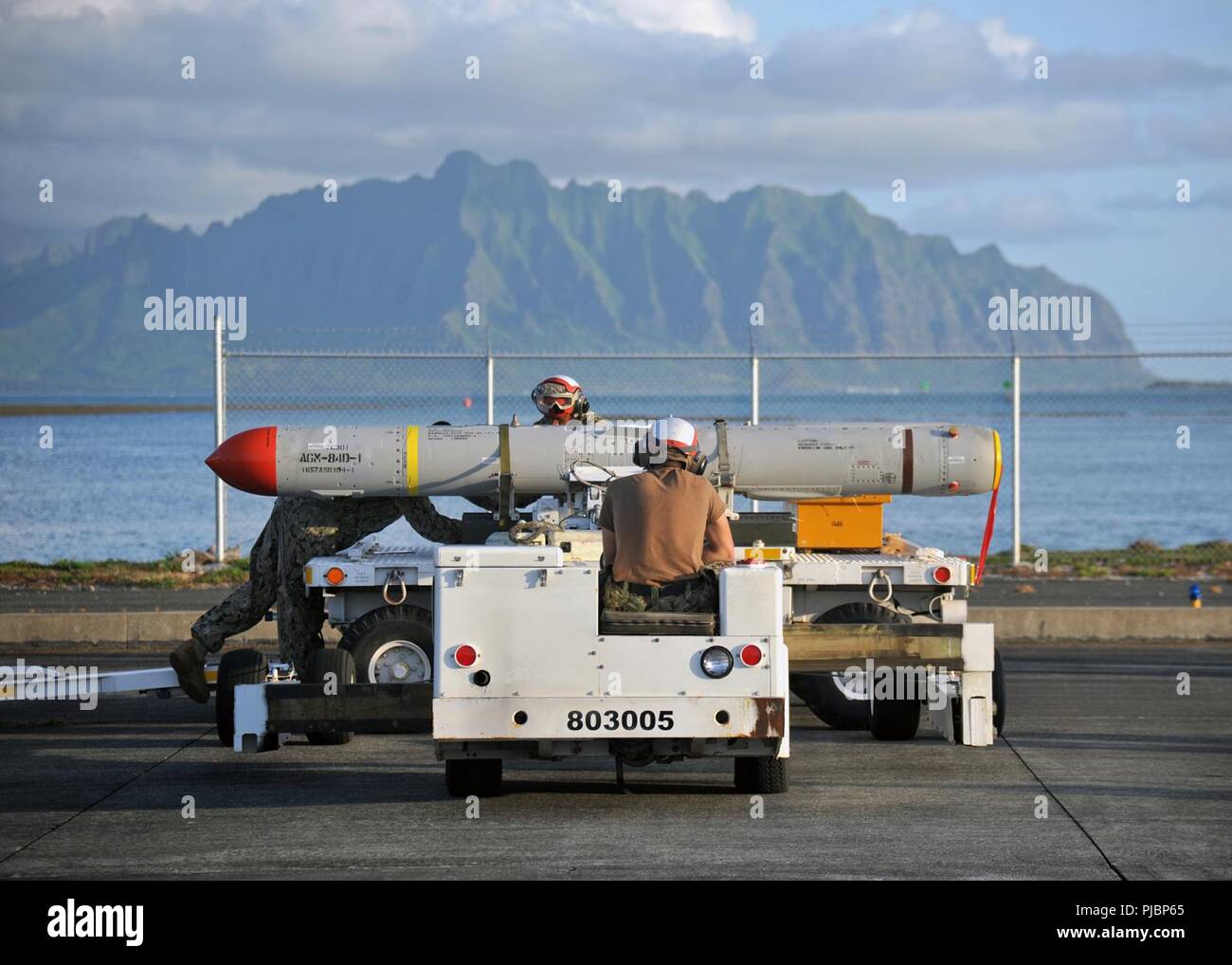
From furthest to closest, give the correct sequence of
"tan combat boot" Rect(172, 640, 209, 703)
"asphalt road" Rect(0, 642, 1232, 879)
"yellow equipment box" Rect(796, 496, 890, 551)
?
"yellow equipment box" Rect(796, 496, 890, 551), "tan combat boot" Rect(172, 640, 209, 703), "asphalt road" Rect(0, 642, 1232, 879)

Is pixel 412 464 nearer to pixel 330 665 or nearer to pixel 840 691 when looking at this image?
pixel 330 665

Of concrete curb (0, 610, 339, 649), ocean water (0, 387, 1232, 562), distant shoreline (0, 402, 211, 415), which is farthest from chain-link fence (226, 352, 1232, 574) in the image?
distant shoreline (0, 402, 211, 415)

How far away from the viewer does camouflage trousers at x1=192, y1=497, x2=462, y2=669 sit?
1269 cm

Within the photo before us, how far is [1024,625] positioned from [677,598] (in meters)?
8.93

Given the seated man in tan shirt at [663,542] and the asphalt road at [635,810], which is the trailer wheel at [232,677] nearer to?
the asphalt road at [635,810]

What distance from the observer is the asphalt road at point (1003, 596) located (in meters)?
19.1

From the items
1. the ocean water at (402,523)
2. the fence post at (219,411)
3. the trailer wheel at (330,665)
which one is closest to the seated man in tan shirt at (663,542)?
the trailer wheel at (330,665)

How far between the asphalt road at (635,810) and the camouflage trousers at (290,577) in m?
0.73

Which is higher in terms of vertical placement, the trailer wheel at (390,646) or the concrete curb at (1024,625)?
the trailer wheel at (390,646)

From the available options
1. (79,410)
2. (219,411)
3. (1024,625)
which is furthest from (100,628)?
(79,410)

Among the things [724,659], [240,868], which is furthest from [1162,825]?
[240,868]

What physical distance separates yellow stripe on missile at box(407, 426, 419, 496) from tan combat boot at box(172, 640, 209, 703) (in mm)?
1968

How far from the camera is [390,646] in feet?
38.2

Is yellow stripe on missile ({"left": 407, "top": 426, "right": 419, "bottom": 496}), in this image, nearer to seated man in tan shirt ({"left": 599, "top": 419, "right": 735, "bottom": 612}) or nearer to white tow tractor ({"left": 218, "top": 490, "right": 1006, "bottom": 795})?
white tow tractor ({"left": 218, "top": 490, "right": 1006, "bottom": 795})
